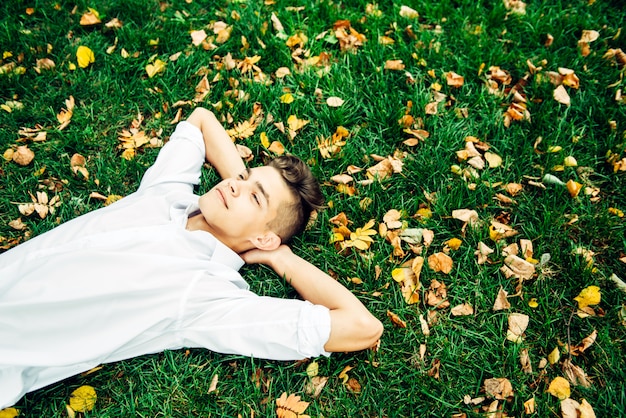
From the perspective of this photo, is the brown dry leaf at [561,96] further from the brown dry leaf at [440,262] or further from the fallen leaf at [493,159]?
the brown dry leaf at [440,262]

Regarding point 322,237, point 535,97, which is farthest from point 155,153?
point 535,97

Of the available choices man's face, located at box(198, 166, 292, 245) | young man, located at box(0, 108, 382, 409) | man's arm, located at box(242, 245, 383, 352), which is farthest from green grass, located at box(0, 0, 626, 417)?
man's face, located at box(198, 166, 292, 245)

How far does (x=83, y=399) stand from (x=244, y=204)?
1.39m

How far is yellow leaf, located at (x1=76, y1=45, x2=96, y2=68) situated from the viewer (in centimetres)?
365

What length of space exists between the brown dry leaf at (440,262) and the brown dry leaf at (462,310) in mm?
227

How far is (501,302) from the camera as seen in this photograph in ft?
8.91

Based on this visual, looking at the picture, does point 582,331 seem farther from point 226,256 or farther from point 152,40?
point 152,40

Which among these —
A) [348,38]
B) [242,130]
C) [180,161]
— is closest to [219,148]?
[180,161]

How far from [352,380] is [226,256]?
1019mm

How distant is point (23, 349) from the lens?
226 centimetres

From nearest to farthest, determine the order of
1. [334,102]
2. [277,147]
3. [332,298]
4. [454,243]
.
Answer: [332,298], [454,243], [277,147], [334,102]

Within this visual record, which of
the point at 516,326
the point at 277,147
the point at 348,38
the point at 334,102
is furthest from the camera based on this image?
the point at 348,38

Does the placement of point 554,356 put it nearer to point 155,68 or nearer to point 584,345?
point 584,345

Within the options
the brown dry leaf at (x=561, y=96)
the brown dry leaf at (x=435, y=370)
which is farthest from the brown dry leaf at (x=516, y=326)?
the brown dry leaf at (x=561, y=96)
